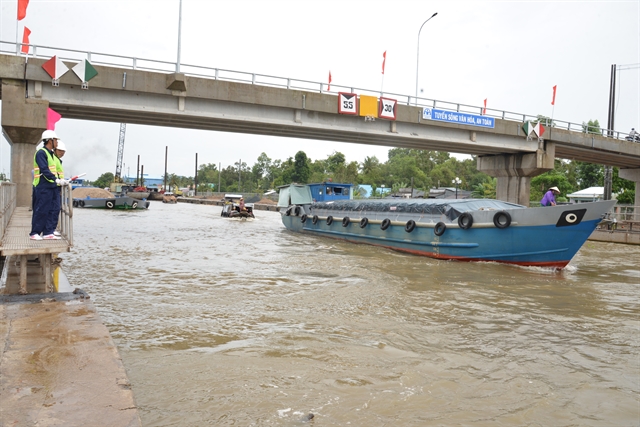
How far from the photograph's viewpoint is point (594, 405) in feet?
Result: 14.7

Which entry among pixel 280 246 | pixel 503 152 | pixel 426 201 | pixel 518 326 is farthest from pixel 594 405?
pixel 503 152

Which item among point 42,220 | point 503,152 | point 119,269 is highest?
point 503,152

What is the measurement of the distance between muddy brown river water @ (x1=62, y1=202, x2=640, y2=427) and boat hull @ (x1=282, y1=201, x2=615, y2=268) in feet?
2.86

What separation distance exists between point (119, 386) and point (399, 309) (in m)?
5.44

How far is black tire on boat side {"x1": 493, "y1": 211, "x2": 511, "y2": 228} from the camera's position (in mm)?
13180

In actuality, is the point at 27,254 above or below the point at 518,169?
below

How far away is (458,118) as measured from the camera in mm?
26438

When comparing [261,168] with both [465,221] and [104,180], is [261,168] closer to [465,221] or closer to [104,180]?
[104,180]

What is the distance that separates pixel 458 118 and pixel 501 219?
46.9 feet

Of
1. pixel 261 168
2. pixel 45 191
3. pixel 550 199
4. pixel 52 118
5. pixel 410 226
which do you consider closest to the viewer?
pixel 45 191

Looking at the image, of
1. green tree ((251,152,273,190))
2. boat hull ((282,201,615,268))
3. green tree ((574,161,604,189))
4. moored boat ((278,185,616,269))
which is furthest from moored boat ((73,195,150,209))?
green tree ((251,152,273,190))

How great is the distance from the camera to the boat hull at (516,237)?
1253cm

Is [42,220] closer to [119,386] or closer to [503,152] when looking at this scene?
[119,386]

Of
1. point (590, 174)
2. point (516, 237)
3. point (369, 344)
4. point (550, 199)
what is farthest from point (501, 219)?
point (590, 174)
